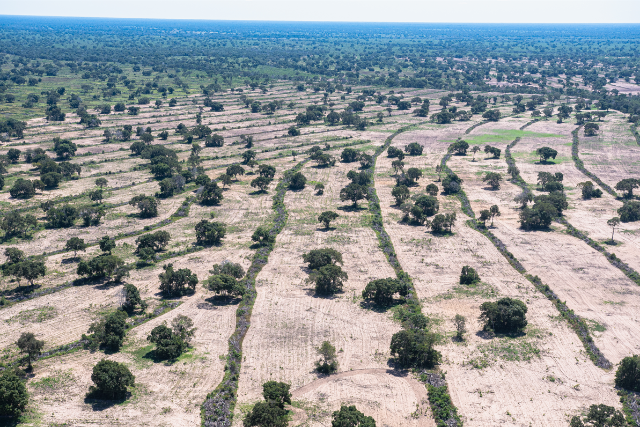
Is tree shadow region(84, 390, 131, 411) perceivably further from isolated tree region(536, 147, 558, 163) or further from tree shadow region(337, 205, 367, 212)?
isolated tree region(536, 147, 558, 163)

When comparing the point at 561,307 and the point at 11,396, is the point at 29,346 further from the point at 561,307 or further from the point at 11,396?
the point at 561,307

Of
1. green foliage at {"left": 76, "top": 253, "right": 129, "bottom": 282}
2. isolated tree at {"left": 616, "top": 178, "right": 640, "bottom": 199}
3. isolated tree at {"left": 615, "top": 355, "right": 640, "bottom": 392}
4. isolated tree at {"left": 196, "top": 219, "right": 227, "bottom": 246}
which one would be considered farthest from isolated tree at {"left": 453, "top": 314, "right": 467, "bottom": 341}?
isolated tree at {"left": 616, "top": 178, "right": 640, "bottom": 199}

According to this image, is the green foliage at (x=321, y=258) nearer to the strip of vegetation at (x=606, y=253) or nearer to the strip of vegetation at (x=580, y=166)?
the strip of vegetation at (x=606, y=253)

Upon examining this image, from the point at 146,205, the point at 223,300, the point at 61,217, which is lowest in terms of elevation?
the point at 223,300

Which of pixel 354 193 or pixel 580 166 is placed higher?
pixel 354 193

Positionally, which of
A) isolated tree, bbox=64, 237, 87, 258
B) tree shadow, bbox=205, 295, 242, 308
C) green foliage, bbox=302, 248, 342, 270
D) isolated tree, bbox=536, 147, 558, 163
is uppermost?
isolated tree, bbox=536, 147, 558, 163

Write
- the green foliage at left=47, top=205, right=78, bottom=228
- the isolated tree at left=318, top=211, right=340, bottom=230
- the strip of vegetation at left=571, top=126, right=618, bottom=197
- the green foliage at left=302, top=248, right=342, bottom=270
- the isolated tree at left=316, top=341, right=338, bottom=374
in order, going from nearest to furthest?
the isolated tree at left=316, top=341, right=338, bottom=374 → the green foliage at left=302, top=248, right=342, bottom=270 → the green foliage at left=47, top=205, right=78, bottom=228 → the isolated tree at left=318, top=211, right=340, bottom=230 → the strip of vegetation at left=571, top=126, right=618, bottom=197

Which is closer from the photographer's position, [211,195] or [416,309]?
[416,309]

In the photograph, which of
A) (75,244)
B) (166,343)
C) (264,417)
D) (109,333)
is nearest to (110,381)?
(166,343)
